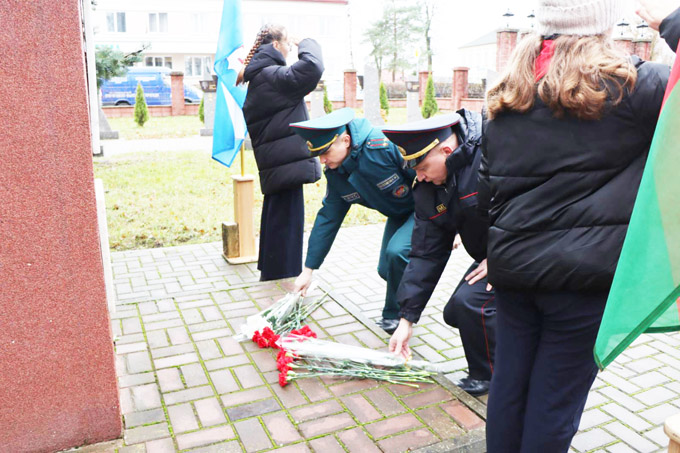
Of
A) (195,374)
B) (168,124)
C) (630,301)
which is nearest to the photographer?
(630,301)

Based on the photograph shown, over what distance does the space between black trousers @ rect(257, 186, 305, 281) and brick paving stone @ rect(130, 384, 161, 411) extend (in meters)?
1.90

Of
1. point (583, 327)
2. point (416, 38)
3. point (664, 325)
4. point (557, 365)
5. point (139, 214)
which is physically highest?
point (416, 38)

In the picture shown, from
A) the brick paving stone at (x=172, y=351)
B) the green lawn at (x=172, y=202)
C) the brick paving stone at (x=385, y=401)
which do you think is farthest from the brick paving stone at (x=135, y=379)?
the green lawn at (x=172, y=202)

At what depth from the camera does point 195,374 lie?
3328mm

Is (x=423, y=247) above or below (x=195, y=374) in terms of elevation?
above

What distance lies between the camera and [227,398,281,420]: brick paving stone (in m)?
2.91

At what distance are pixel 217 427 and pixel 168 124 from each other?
20.9 meters

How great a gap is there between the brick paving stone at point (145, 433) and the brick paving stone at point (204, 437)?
0.31 feet

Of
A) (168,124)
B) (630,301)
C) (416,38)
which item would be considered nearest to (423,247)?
(630,301)

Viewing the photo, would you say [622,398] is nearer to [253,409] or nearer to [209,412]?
[253,409]

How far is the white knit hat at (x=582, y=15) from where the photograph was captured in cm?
179

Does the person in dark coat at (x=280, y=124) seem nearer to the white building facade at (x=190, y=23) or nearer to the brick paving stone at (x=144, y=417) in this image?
the brick paving stone at (x=144, y=417)

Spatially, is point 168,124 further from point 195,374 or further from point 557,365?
point 557,365

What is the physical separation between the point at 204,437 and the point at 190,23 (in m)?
47.8
